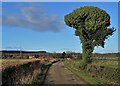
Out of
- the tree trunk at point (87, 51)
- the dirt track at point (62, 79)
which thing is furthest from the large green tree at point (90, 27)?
the dirt track at point (62, 79)

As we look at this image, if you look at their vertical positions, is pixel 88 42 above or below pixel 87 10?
below

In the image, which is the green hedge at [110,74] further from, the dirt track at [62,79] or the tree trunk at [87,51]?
the tree trunk at [87,51]

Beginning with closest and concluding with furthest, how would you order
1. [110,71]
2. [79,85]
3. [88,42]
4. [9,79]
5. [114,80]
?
[9,79] → [79,85] → [114,80] → [110,71] → [88,42]

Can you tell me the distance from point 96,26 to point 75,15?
410 cm

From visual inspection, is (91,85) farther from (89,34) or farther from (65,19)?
(65,19)

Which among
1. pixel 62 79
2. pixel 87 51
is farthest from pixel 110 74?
pixel 87 51

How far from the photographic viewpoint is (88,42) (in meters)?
48.8

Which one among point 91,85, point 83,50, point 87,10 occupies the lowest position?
point 91,85

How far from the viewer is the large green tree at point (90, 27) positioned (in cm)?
4928

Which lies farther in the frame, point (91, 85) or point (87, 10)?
point (87, 10)

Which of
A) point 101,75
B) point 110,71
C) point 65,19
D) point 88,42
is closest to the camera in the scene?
point 110,71

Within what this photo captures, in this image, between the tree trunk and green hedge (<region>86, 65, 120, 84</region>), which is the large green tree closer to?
the tree trunk

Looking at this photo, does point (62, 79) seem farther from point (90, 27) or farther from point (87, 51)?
point (90, 27)

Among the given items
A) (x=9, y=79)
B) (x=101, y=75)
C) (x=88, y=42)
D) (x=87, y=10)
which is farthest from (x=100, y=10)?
(x=9, y=79)
